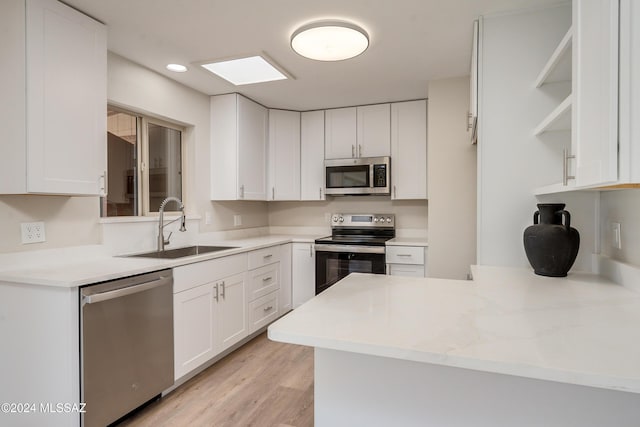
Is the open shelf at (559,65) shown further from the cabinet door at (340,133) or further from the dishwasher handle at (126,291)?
the dishwasher handle at (126,291)

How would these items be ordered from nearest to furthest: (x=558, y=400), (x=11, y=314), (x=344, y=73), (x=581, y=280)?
(x=558, y=400)
(x=581, y=280)
(x=11, y=314)
(x=344, y=73)

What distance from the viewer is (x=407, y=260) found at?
129 inches

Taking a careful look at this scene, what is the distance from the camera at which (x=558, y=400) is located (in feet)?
3.17

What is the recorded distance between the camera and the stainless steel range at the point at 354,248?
3344mm

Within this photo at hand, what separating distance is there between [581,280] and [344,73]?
216 cm

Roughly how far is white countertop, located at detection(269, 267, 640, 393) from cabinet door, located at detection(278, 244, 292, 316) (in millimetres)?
2202

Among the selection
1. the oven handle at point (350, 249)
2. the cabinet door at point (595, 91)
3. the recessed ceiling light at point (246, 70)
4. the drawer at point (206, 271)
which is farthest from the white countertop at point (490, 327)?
the recessed ceiling light at point (246, 70)

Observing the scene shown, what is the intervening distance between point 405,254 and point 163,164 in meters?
2.32

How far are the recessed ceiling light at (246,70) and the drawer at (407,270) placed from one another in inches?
77.9

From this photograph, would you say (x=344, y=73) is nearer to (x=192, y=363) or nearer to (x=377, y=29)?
(x=377, y=29)

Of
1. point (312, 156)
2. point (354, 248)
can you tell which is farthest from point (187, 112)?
point (354, 248)

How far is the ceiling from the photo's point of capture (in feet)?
6.21

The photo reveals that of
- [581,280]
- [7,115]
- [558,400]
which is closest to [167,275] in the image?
[7,115]

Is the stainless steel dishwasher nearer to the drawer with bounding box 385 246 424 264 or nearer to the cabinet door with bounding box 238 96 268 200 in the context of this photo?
the cabinet door with bounding box 238 96 268 200
